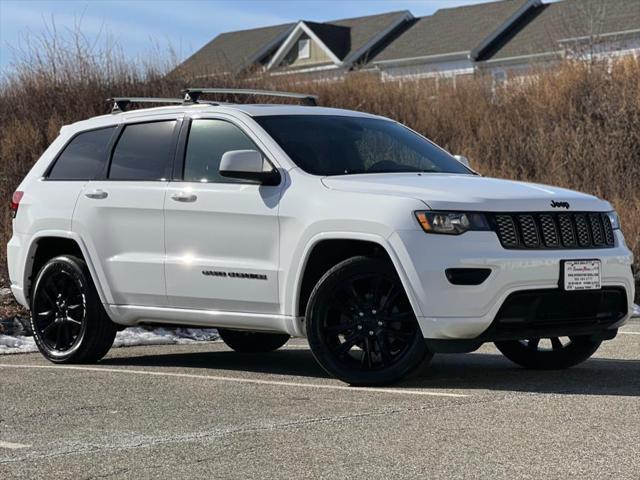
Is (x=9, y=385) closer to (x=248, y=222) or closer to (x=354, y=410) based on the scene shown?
(x=248, y=222)

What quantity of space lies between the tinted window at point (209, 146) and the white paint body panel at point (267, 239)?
0.07 meters

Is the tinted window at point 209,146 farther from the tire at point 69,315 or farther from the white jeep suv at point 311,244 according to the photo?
the tire at point 69,315

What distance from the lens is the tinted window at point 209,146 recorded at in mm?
8797

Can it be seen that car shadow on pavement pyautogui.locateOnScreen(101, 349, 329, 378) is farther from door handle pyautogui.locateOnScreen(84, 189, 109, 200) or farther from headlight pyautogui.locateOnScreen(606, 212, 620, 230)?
headlight pyautogui.locateOnScreen(606, 212, 620, 230)

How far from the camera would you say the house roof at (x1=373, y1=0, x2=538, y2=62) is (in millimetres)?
53406

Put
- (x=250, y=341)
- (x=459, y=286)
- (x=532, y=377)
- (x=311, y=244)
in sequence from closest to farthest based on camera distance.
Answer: (x=459, y=286), (x=311, y=244), (x=532, y=377), (x=250, y=341)

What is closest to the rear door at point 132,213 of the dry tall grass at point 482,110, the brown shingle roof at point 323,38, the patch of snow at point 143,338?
the patch of snow at point 143,338

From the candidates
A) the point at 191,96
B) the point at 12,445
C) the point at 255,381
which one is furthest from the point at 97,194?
the point at 12,445

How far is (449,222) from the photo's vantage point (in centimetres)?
748

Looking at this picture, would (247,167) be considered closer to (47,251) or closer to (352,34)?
(47,251)

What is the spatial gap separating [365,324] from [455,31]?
4863cm

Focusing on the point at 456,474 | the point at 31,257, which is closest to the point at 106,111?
the point at 31,257

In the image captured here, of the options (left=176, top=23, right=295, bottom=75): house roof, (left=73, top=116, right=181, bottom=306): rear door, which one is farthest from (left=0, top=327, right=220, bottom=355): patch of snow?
(left=176, top=23, right=295, bottom=75): house roof

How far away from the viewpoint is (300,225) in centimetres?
806
